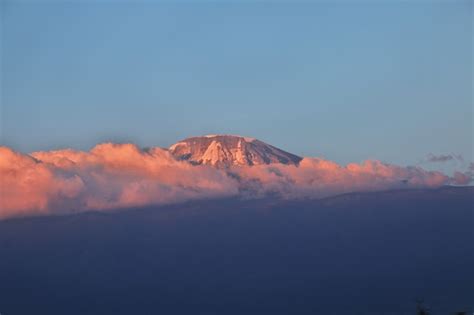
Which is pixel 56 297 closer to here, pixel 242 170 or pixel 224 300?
pixel 224 300

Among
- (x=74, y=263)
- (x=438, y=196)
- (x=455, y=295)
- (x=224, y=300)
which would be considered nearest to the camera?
(x=455, y=295)

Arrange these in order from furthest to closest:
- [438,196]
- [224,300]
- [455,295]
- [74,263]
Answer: [438,196]
[74,263]
[224,300]
[455,295]

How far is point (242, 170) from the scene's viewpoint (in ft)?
398

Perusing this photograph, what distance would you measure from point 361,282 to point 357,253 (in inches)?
563

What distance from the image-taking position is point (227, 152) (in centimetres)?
12525

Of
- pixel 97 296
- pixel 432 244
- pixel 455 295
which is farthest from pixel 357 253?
pixel 97 296

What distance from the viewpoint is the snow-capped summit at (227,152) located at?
407 ft

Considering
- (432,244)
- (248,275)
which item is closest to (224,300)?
(248,275)

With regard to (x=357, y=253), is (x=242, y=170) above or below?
Result: above

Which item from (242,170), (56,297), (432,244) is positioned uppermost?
(242,170)

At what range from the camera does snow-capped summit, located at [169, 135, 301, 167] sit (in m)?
124

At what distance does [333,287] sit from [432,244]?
82.3 feet

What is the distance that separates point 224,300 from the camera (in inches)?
3981

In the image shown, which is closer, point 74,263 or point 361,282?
point 361,282
